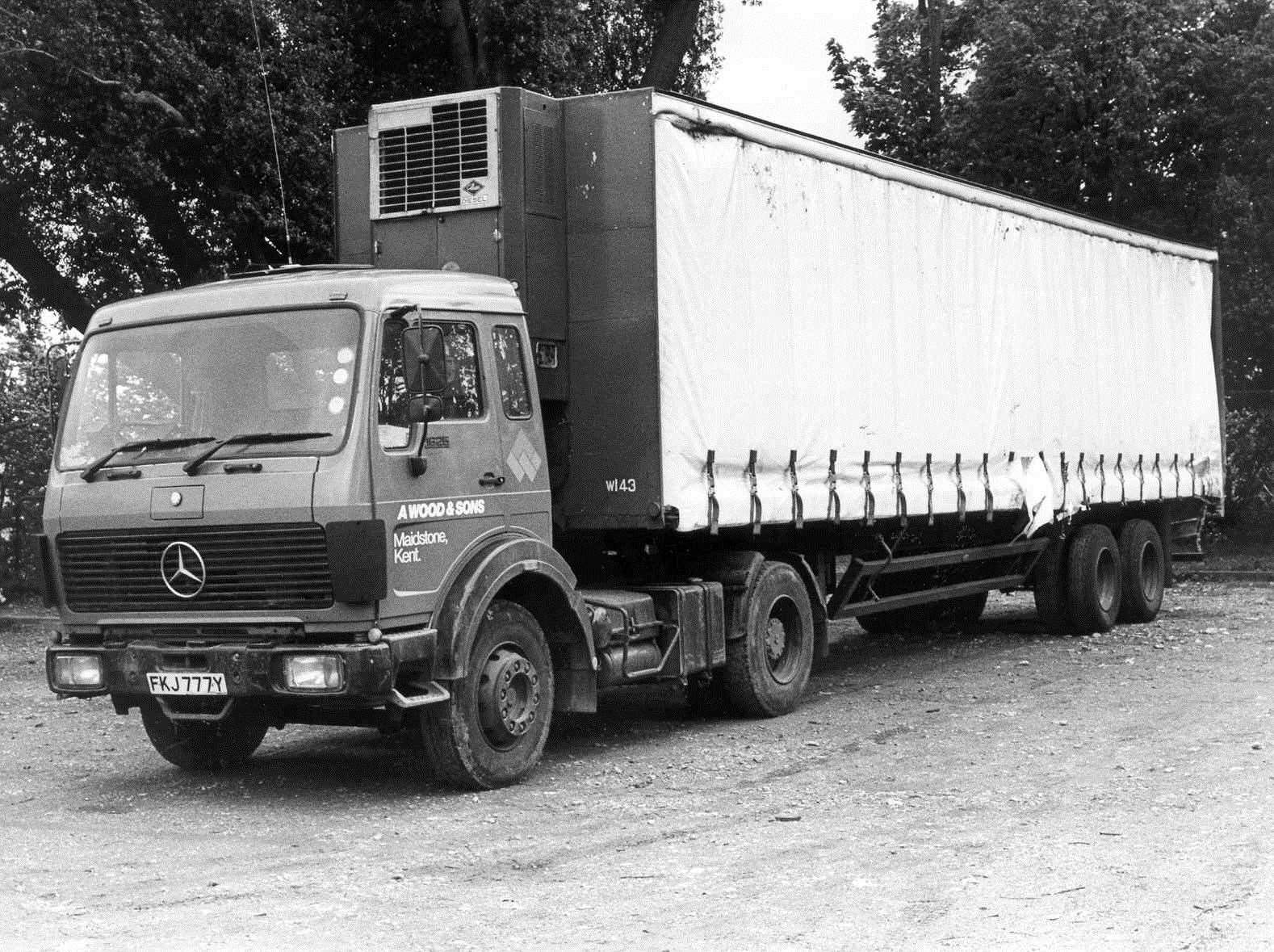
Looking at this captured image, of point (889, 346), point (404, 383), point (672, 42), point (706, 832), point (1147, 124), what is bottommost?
point (706, 832)

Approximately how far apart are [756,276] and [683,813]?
414 centimetres

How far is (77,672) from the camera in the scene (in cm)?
852

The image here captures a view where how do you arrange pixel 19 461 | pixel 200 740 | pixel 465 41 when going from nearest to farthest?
1. pixel 200 740
2. pixel 19 461
3. pixel 465 41

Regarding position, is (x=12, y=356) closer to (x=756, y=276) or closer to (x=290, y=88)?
(x=290, y=88)

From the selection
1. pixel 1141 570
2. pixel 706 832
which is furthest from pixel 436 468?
pixel 1141 570

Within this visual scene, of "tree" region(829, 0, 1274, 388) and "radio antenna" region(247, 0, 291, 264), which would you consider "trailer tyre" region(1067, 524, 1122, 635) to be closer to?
"radio antenna" region(247, 0, 291, 264)

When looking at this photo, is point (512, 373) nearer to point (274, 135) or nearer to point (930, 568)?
point (274, 135)

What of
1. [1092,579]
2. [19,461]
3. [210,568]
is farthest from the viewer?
[19,461]

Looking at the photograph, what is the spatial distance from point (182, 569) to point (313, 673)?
90cm

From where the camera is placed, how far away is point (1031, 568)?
15.6m

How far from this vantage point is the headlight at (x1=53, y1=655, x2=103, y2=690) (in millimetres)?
8461

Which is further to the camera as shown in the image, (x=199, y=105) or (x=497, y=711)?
(x=199, y=105)

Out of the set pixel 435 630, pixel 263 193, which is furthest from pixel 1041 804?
pixel 263 193

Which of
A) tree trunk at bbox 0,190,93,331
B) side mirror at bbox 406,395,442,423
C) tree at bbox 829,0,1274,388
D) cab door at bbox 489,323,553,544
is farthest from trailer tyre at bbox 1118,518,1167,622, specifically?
tree trunk at bbox 0,190,93,331
